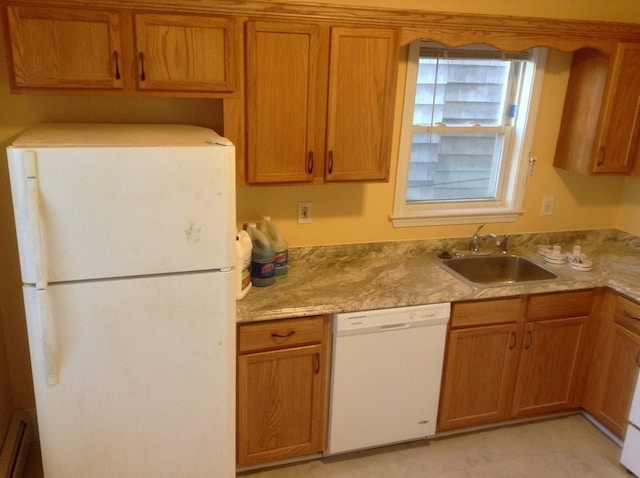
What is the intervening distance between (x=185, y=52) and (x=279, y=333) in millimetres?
1197

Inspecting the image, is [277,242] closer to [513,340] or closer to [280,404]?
[280,404]

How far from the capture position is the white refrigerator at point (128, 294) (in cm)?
165

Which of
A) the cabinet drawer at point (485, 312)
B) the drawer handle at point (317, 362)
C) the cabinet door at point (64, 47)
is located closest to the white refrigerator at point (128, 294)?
A: the cabinet door at point (64, 47)

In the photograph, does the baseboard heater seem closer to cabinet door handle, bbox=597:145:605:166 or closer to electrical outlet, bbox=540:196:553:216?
electrical outlet, bbox=540:196:553:216

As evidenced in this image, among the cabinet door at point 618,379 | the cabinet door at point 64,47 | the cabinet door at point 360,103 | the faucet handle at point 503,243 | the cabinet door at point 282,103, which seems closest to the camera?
the cabinet door at point 64,47

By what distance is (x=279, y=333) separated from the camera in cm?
228

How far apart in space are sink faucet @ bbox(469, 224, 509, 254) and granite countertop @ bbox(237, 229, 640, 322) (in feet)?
0.15

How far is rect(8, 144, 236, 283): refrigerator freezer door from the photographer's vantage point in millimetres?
1619

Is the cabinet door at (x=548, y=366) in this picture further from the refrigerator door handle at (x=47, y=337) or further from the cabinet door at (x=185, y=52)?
the refrigerator door handle at (x=47, y=337)

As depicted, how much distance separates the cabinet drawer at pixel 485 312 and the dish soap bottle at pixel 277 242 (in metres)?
0.83

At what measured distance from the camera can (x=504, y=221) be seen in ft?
10.2

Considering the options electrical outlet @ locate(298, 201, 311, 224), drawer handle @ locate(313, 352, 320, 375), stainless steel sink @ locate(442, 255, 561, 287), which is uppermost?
electrical outlet @ locate(298, 201, 311, 224)

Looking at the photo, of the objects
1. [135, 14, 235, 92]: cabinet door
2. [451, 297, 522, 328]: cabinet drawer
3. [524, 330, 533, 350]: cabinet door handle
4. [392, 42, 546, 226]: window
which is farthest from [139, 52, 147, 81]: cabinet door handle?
[524, 330, 533, 350]: cabinet door handle

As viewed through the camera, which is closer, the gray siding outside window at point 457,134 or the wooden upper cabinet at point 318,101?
the wooden upper cabinet at point 318,101
